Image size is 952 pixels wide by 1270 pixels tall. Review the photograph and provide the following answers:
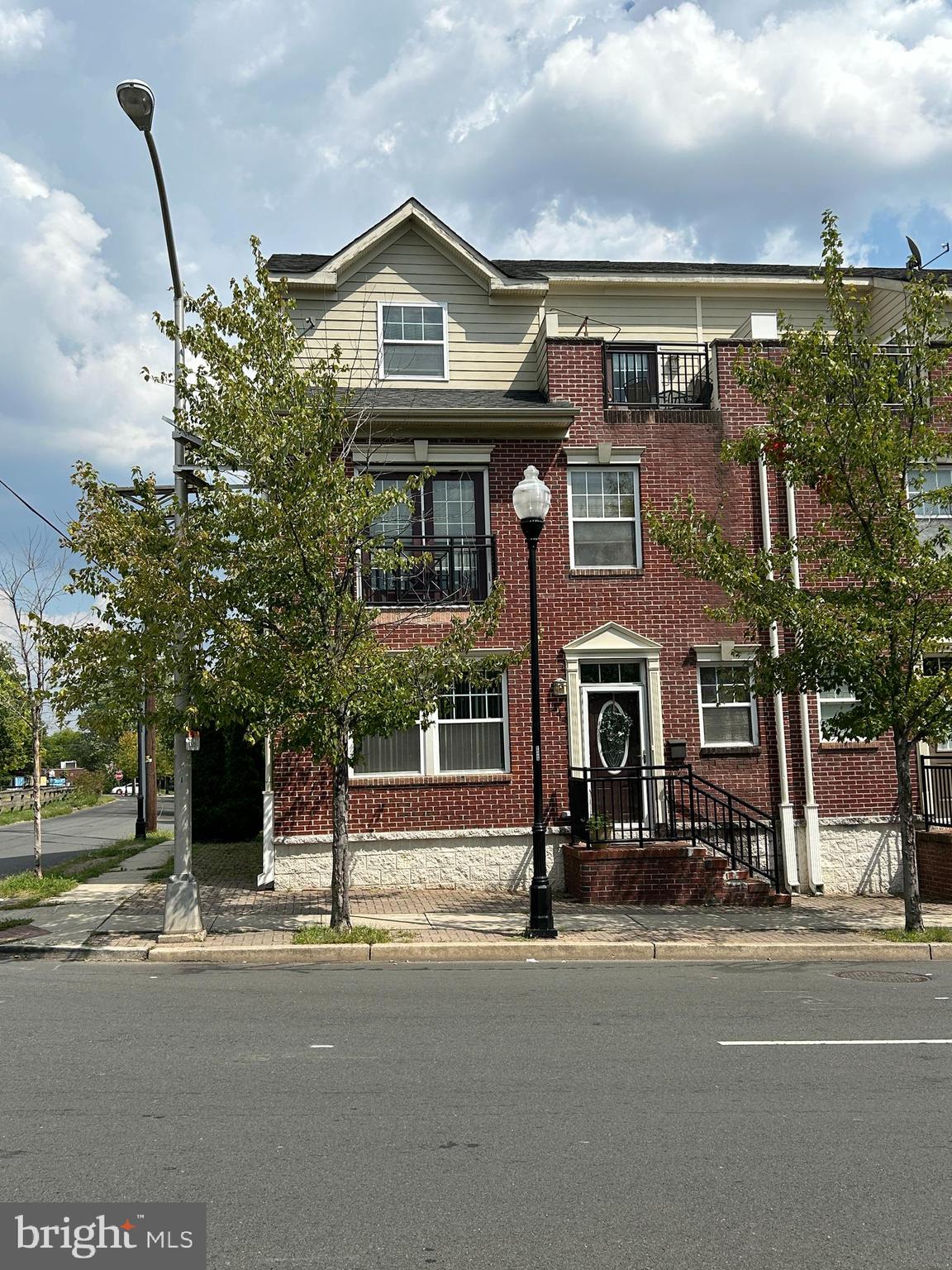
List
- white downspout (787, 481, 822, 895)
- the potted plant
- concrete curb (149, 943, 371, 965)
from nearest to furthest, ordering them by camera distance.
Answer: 1. concrete curb (149, 943, 371, 965)
2. the potted plant
3. white downspout (787, 481, 822, 895)

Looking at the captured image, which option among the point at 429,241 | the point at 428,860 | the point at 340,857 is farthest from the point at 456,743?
the point at 429,241

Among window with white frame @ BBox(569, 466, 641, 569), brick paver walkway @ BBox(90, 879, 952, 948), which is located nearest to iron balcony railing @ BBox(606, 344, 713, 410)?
window with white frame @ BBox(569, 466, 641, 569)

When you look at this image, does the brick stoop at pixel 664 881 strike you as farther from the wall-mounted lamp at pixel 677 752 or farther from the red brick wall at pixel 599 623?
the wall-mounted lamp at pixel 677 752

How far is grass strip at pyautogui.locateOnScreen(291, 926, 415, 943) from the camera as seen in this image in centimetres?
1118

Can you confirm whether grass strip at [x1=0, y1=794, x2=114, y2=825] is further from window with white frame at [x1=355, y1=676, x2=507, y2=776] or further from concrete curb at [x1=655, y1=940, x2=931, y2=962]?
concrete curb at [x1=655, y1=940, x2=931, y2=962]

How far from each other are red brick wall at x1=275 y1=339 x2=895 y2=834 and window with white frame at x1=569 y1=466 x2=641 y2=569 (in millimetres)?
218

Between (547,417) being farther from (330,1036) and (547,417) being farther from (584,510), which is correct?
(330,1036)

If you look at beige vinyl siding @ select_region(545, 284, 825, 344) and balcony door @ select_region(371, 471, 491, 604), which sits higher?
beige vinyl siding @ select_region(545, 284, 825, 344)

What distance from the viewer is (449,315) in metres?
17.2

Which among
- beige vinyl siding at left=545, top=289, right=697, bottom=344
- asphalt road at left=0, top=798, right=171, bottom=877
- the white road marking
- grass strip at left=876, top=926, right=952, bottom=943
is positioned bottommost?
asphalt road at left=0, top=798, right=171, bottom=877

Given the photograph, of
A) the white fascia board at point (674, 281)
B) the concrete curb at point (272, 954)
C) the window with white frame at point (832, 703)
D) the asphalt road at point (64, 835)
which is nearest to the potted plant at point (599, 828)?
the window with white frame at point (832, 703)

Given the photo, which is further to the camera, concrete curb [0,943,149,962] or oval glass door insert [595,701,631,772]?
oval glass door insert [595,701,631,772]

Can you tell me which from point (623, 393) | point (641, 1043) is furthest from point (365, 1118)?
point (623, 393)

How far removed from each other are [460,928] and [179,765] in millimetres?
3786
